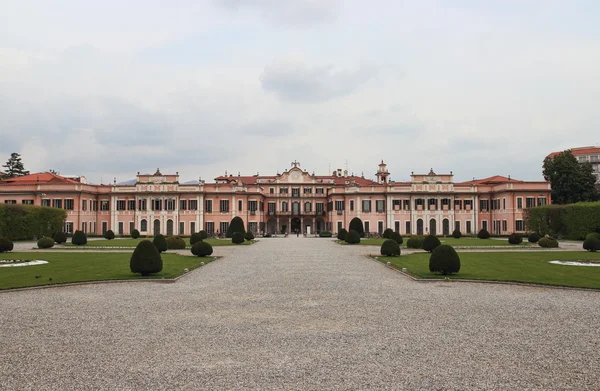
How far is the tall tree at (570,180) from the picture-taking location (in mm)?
62375

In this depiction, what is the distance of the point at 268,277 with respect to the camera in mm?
19297

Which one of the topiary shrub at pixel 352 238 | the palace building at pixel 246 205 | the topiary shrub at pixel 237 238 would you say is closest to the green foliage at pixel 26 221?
the palace building at pixel 246 205

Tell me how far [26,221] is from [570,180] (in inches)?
2438

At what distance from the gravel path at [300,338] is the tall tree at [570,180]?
53778 millimetres

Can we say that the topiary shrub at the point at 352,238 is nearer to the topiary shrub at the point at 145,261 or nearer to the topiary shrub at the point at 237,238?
the topiary shrub at the point at 237,238

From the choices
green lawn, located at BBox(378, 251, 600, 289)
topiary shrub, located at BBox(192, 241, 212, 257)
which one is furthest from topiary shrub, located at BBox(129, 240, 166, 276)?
green lawn, located at BBox(378, 251, 600, 289)

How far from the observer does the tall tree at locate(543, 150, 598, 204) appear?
2456 inches

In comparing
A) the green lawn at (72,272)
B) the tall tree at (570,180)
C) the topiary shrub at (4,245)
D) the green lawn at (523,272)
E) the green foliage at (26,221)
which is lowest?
the green lawn at (523,272)

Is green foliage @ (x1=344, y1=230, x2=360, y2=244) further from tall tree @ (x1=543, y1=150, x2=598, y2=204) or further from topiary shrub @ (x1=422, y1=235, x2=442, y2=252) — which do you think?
tall tree @ (x1=543, y1=150, x2=598, y2=204)

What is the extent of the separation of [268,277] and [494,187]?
53.6m

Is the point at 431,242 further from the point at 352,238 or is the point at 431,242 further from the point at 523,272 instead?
the point at 352,238

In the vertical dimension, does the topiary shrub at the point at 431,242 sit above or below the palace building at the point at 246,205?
below

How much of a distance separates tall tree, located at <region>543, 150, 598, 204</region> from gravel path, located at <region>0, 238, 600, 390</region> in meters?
53.8

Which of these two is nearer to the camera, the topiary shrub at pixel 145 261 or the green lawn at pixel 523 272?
the green lawn at pixel 523 272
